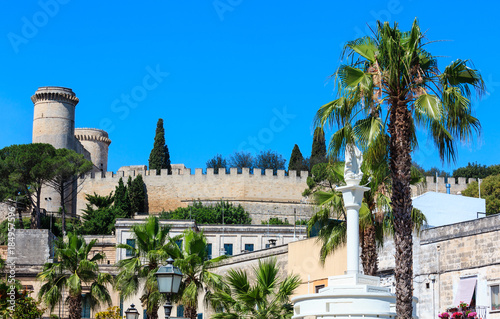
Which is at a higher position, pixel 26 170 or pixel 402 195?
pixel 26 170

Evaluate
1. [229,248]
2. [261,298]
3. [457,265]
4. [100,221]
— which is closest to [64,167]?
[100,221]

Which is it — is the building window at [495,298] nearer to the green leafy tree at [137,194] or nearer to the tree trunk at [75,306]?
the tree trunk at [75,306]

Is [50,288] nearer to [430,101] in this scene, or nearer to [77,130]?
[430,101]

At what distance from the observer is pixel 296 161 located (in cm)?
7769

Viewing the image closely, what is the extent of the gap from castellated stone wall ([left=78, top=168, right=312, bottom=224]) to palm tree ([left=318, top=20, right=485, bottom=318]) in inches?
2201

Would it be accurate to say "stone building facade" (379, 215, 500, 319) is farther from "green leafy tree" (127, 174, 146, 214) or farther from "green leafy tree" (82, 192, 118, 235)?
"green leafy tree" (127, 174, 146, 214)

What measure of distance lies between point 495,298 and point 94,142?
6810 cm

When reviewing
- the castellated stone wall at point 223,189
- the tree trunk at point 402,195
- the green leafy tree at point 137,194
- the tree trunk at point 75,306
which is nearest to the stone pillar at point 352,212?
the tree trunk at point 402,195

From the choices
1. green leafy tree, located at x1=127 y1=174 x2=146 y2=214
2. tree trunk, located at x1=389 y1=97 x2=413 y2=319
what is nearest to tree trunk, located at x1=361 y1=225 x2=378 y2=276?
tree trunk, located at x1=389 y1=97 x2=413 y2=319

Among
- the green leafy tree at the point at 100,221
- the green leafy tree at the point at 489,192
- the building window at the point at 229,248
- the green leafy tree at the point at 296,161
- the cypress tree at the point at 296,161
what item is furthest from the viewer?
the cypress tree at the point at 296,161

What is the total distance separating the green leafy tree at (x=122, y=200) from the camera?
62250 mm

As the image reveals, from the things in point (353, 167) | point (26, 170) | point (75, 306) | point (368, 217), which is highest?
point (26, 170)

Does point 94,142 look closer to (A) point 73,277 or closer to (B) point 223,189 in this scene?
(B) point 223,189

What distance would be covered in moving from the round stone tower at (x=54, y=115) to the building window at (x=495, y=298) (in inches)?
2167
